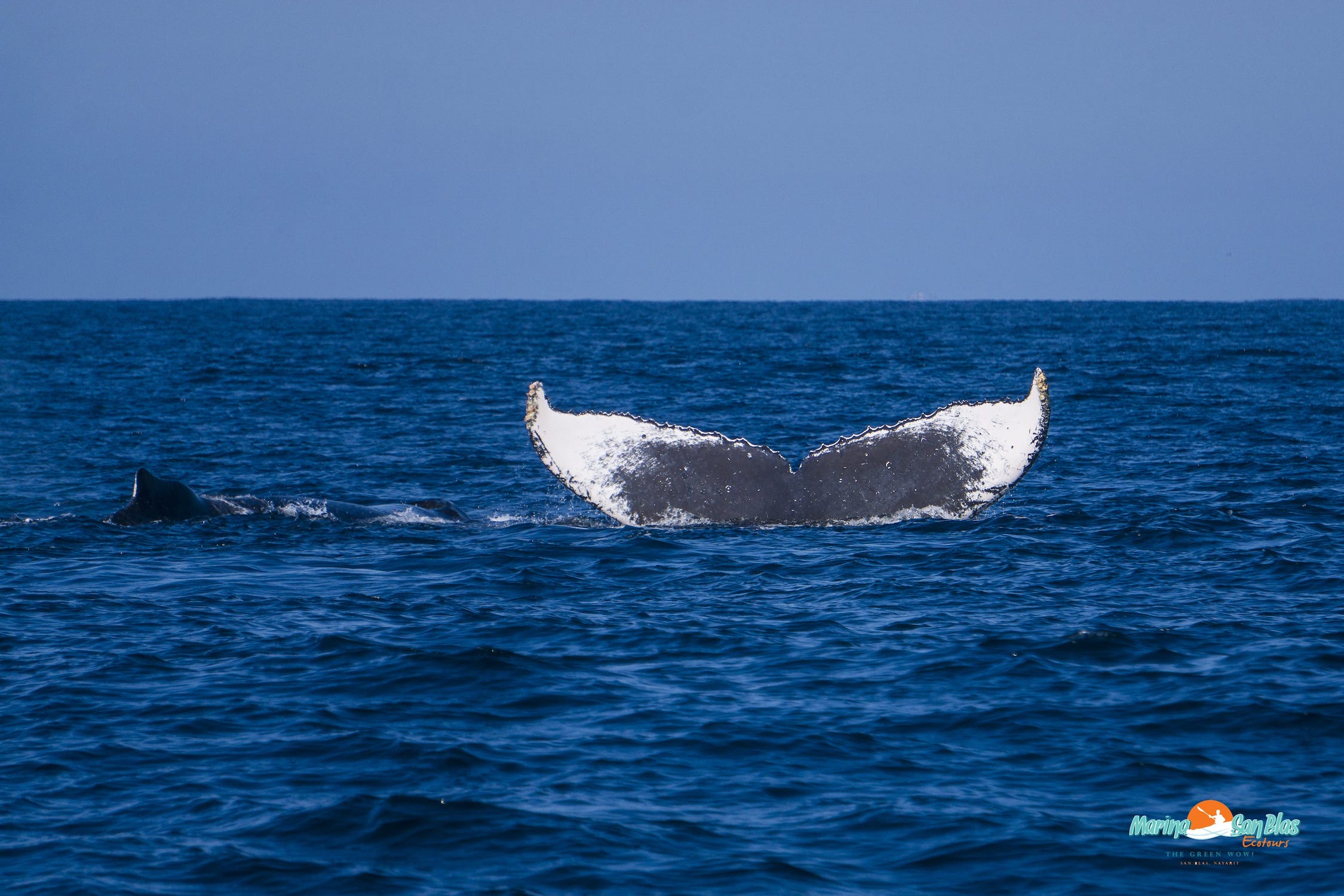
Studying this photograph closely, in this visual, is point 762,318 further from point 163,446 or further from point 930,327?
point 163,446

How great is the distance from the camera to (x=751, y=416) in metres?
29.1

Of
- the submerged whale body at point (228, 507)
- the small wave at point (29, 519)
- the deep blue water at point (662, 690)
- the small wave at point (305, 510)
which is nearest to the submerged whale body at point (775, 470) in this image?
the deep blue water at point (662, 690)

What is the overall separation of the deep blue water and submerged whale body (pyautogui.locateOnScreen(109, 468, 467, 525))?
22 cm

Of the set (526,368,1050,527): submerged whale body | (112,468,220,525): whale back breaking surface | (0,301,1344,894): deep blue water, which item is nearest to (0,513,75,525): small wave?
(0,301,1344,894): deep blue water

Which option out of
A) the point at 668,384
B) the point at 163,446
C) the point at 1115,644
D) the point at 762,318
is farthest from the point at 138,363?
the point at 762,318

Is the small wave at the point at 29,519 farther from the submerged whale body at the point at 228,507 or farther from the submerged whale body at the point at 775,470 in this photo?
the submerged whale body at the point at 775,470

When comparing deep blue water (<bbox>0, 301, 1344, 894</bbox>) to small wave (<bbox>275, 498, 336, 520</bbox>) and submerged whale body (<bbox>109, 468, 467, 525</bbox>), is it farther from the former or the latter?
small wave (<bbox>275, 498, 336, 520</bbox>)

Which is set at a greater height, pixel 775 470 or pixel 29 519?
pixel 775 470

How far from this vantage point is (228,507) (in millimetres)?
15656

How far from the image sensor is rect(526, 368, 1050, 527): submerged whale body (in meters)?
10.2

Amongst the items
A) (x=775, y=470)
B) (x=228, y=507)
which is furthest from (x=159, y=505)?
(x=775, y=470)

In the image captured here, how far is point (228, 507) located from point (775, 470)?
24.4 feet

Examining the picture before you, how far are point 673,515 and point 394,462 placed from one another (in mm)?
12270

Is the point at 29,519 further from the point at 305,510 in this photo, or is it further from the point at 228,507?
the point at 305,510
